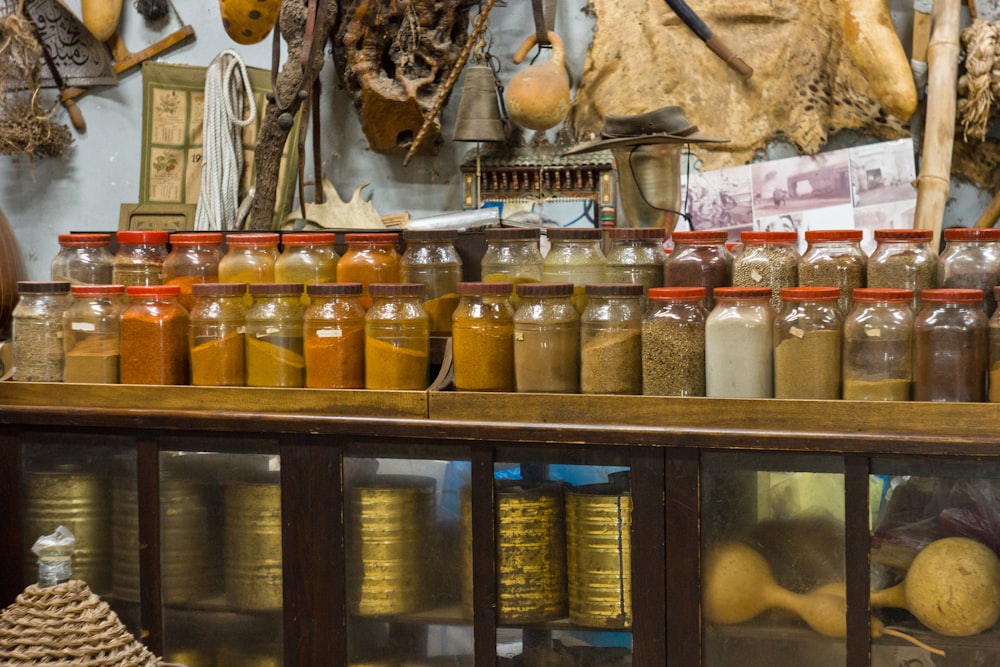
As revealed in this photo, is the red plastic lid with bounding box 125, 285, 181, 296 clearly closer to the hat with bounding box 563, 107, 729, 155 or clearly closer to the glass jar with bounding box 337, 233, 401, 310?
the glass jar with bounding box 337, 233, 401, 310

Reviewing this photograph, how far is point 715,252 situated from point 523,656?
0.70 meters

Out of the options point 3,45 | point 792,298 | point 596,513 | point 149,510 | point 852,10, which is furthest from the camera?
point 3,45

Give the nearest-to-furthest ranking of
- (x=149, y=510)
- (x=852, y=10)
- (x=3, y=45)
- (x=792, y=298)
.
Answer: (x=792, y=298) → (x=149, y=510) → (x=852, y=10) → (x=3, y=45)

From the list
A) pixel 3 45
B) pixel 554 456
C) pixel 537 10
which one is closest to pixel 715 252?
pixel 554 456

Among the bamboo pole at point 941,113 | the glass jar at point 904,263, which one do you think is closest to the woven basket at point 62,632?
the glass jar at point 904,263

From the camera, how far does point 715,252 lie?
1720 millimetres

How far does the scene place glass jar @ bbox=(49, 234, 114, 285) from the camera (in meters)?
2.01

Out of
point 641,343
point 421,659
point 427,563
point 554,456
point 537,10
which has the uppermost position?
point 537,10

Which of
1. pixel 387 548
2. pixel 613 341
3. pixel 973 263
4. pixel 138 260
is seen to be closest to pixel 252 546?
pixel 387 548

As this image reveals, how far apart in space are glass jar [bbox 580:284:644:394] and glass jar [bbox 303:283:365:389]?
15.0 inches

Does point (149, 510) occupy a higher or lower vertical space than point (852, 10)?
lower

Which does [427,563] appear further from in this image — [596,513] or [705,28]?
[705,28]

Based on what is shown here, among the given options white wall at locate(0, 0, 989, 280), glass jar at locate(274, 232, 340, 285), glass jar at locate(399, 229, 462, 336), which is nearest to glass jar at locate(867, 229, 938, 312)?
glass jar at locate(399, 229, 462, 336)

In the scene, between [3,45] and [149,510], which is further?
[3,45]
